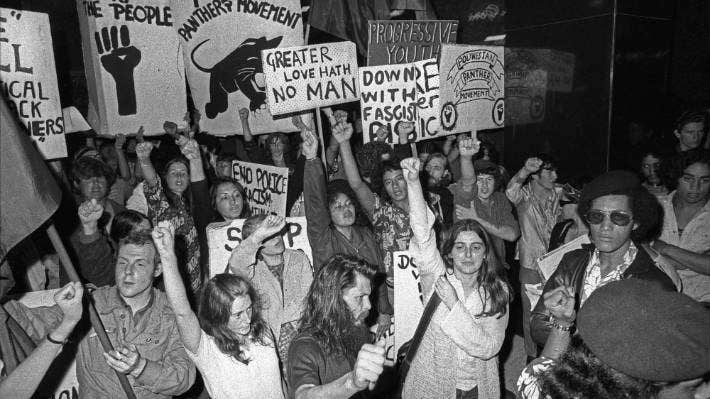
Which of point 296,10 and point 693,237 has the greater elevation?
point 296,10

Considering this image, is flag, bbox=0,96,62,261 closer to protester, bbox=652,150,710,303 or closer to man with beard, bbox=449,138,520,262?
man with beard, bbox=449,138,520,262

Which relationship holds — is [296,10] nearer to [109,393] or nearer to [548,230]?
[548,230]

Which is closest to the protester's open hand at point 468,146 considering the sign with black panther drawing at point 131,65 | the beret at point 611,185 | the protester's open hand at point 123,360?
the beret at point 611,185

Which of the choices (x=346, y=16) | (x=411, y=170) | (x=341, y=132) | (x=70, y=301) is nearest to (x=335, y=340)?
(x=411, y=170)

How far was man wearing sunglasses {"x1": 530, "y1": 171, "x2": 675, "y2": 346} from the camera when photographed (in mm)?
2936

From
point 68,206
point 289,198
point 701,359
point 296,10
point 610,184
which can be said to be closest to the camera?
point 701,359

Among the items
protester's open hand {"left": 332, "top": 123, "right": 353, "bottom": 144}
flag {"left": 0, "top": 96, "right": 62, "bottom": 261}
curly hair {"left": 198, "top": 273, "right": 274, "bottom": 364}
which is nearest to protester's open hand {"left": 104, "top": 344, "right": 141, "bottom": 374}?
curly hair {"left": 198, "top": 273, "right": 274, "bottom": 364}

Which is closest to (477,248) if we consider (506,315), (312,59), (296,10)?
(506,315)

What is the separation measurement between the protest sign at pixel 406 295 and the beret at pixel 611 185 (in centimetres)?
169

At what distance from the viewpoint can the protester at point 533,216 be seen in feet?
16.2

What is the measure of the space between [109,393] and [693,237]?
4411 mm

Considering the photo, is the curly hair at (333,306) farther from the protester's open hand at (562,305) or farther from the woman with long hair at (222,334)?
the protester's open hand at (562,305)

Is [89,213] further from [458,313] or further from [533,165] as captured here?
[533,165]

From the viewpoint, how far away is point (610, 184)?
3.04 m
